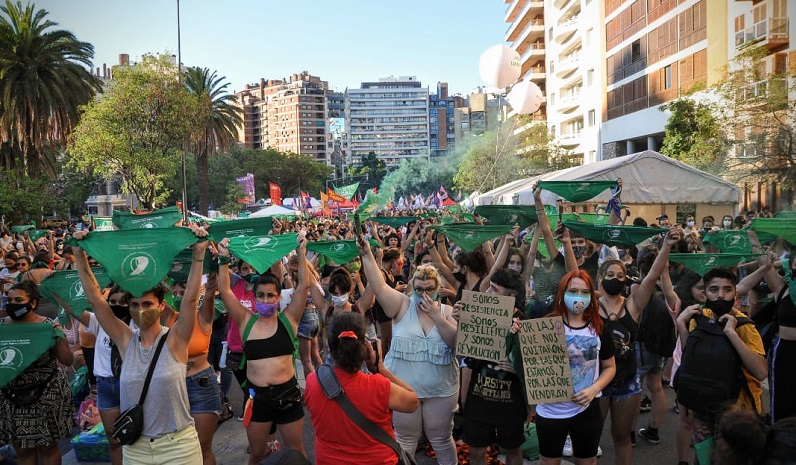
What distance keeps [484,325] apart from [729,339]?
1629mm

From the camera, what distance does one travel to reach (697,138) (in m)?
23.7

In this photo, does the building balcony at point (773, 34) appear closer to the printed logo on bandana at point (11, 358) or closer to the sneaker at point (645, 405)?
the sneaker at point (645, 405)

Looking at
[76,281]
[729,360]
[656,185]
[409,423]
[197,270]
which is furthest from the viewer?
[656,185]

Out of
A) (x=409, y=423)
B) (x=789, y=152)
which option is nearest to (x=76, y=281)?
(x=409, y=423)

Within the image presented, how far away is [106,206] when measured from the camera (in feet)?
322

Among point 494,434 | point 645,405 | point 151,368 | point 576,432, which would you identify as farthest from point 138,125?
point 576,432

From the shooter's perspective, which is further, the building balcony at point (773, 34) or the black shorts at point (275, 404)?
the building balcony at point (773, 34)

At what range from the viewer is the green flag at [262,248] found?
5160 millimetres

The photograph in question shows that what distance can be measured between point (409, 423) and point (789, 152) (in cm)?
1854

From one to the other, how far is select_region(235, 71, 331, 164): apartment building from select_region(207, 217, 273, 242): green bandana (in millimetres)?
174045

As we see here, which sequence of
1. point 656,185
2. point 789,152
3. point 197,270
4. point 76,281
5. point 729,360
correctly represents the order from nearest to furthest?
1. point 197,270
2. point 729,360
3. point 76,281
4. point 656,185
5. point 789,152

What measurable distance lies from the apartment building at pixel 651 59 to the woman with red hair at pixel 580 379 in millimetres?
27002

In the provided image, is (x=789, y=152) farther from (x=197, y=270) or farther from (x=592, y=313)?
Answer: (x=197, y=270)

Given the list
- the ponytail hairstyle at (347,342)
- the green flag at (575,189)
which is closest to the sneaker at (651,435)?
the green flag at (575,189)
